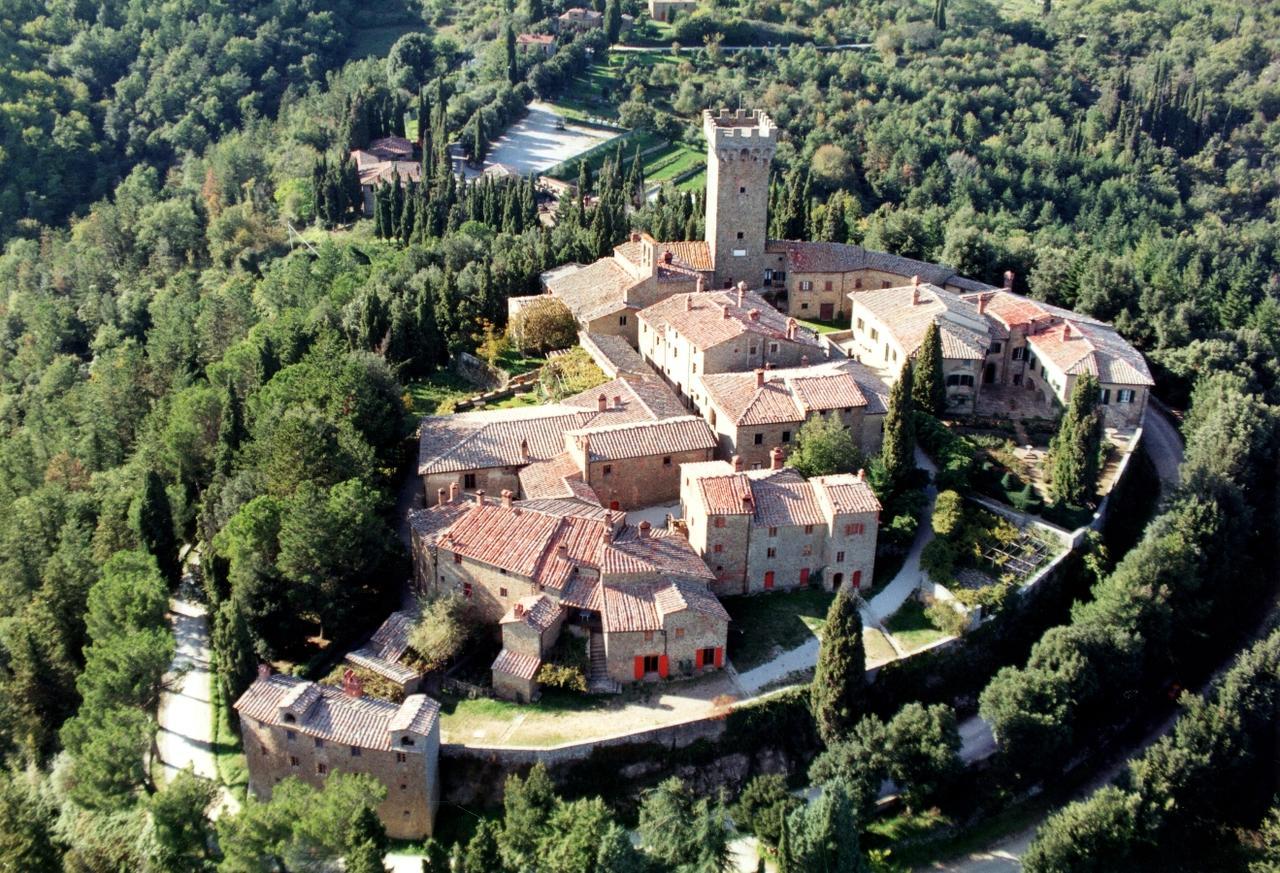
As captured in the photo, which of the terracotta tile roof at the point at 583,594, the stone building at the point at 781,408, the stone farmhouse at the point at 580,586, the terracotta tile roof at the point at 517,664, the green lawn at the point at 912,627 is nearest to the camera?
the terracotta tile roof at the point at 517,664

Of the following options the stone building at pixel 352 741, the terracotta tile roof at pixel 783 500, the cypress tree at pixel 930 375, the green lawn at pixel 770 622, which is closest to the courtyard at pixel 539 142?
the cypress tree at pixel 930 375

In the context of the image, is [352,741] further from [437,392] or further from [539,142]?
[539,142]

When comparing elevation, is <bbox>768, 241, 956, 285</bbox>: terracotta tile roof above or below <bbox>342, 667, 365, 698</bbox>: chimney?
above

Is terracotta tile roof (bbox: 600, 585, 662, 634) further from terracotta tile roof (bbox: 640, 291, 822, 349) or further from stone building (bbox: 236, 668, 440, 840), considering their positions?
terracotta tile roof (bbox: 640, 291, 822, 349)

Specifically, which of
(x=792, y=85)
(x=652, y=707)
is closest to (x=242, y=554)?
(x=652, y=707)

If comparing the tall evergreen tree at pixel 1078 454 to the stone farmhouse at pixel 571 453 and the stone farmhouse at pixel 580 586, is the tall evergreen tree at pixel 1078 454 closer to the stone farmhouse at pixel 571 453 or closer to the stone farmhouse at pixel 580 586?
the stone farmhouse at pixel 571 453

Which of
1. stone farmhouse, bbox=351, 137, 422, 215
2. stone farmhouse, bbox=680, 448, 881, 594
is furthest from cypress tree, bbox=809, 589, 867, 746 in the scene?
stone farmhouse, bbox=351, 137, 422, 215

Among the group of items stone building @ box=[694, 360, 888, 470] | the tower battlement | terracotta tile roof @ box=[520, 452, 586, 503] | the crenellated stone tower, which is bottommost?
terracotta tile roof @ box=[520, 452, 586, 503]
